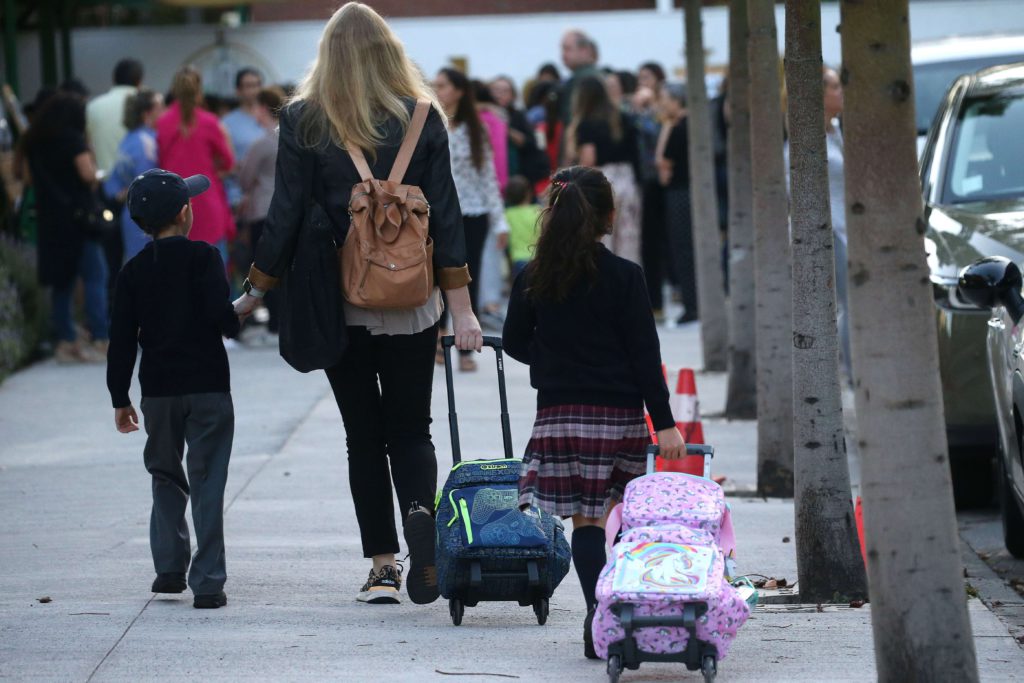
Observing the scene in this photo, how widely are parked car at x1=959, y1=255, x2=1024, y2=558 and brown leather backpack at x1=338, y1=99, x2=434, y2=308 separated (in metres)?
1.89

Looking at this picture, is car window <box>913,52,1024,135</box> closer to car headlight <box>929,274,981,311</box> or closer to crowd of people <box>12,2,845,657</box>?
car headlight <box>929,274,981,311</box>

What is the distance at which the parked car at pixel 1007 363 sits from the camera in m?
5.83

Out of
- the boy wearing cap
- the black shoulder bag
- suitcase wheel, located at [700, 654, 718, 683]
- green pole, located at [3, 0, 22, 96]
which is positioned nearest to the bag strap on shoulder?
the black shoulder bag

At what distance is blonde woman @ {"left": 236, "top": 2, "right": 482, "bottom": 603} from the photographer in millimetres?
5562

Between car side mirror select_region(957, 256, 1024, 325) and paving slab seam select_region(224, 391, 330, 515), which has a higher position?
car side mirror select_region(957, 256, 1024, 325)

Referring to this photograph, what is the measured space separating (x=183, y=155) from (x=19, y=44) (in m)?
10.3

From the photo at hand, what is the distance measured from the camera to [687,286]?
14.8 m

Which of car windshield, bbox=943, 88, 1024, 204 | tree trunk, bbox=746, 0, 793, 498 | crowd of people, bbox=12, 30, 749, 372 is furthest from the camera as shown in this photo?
crowd of people, bbox=12, 30, 749, 372

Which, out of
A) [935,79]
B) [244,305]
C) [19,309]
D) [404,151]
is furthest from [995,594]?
[19,309]

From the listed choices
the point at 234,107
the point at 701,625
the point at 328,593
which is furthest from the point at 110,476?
the point at 234,107

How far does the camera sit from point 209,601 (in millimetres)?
5688

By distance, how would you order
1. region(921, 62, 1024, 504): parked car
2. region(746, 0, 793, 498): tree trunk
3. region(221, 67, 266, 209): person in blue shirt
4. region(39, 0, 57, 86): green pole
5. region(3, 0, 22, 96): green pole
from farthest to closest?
region(39, 0, 57, 86): green pole < region(3, 0, 22, 96): green pole < region(221, 67, 266, 209): person in blue shirt < region(746, 0, 793, 498): tree trunk < region(921, 62, 1024, 504): parked car

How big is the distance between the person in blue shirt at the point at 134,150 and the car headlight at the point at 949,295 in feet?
23.4

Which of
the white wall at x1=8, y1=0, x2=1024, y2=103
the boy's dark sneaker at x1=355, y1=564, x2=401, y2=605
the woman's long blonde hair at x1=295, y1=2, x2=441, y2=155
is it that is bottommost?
the boy's dark sneaker at x1=355, y1=564, x2=401, y2=605
